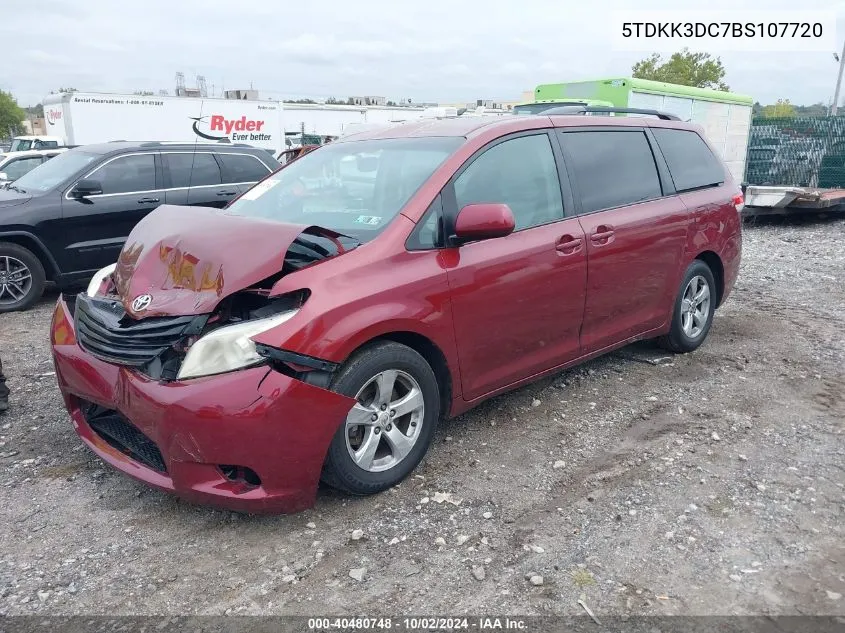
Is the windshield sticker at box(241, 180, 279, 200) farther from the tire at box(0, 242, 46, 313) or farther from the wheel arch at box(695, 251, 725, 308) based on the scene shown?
the tire at box(0, 242, 46, 313)

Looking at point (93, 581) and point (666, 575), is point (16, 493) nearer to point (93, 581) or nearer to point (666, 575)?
point (93, 581)

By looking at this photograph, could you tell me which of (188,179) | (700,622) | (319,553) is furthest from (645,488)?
(188,179)

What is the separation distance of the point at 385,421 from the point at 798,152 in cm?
1667

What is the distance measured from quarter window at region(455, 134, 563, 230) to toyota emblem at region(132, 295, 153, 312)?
5.24ft

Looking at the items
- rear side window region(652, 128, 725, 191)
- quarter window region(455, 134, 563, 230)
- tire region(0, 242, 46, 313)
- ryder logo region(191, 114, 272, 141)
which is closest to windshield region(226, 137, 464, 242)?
quarter window region(455, 134, 563, 230)

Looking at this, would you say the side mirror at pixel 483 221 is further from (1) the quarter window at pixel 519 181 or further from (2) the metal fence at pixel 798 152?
(2) the metal fence at pixel 798 152

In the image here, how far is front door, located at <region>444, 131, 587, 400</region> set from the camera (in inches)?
141

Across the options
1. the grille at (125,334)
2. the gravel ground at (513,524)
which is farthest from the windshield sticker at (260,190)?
the gravel ground at (513,524)

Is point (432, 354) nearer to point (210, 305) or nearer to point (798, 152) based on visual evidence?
point (210, 305)

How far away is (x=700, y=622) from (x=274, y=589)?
1.62 m

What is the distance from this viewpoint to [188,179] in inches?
320

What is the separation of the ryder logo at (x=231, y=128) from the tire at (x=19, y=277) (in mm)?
16321

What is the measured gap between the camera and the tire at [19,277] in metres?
6.90

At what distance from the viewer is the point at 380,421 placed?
10.7ft
